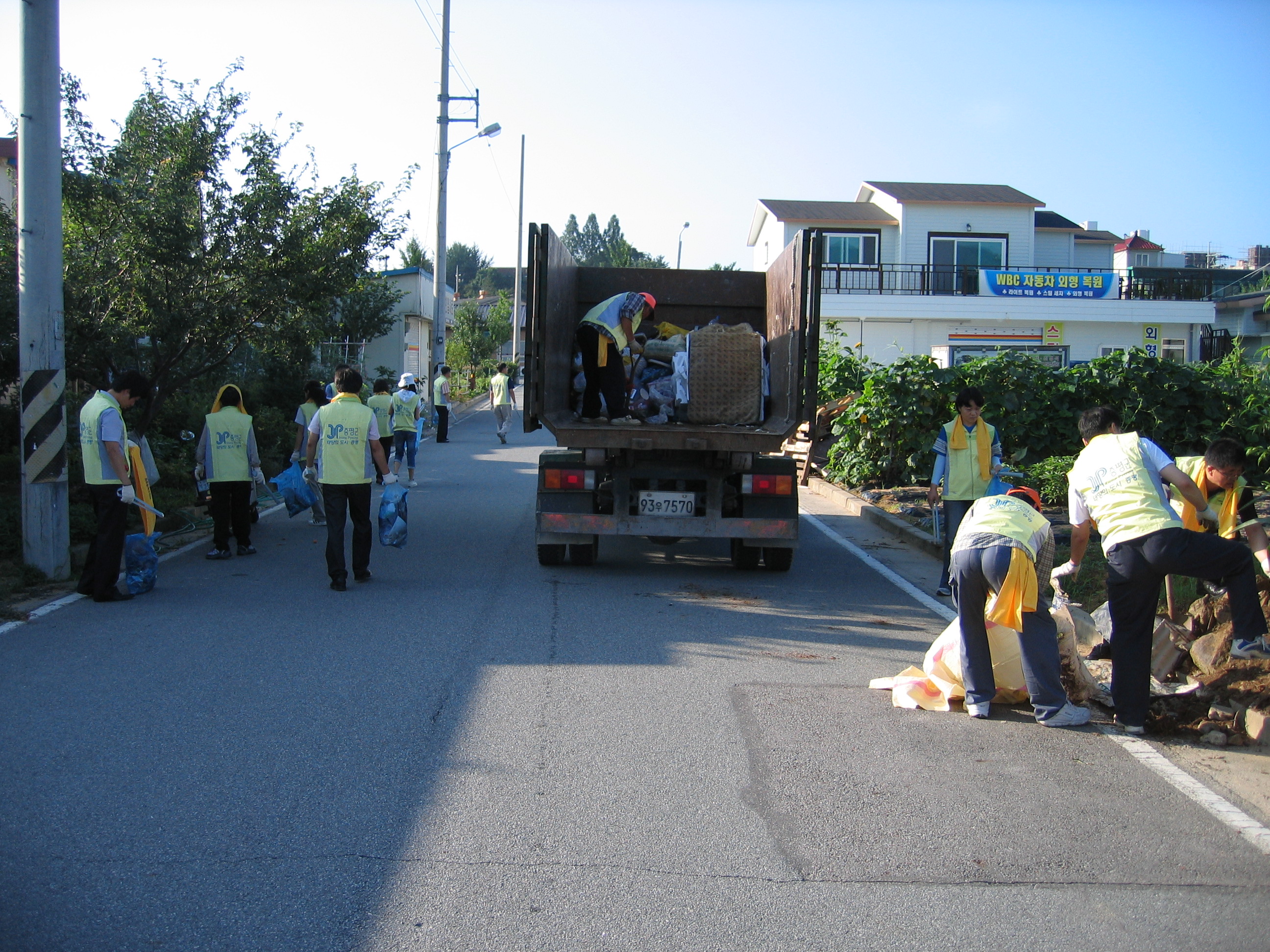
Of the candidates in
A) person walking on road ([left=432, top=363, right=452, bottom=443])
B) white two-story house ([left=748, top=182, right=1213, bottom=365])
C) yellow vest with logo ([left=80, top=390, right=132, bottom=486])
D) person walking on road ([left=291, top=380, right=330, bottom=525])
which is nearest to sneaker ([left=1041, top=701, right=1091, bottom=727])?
yellow vest with logo ([left=80, top=390, right=132, bottom=486])

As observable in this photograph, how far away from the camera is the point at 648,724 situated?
5457 millimetres

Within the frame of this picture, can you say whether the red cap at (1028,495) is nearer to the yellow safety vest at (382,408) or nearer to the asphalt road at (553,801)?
the asphalt road at (553,801)

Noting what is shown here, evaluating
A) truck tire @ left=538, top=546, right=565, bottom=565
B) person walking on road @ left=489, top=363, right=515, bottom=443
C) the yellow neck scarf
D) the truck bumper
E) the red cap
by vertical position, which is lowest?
truck tire @ left=538, top=546, right=565, bottom=565

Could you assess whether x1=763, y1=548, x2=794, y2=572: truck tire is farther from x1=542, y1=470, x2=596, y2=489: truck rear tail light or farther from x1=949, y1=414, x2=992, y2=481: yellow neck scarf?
x1=949, y1=414, x2=992, y2=481: yellow neck scarf

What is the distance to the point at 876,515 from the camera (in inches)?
521

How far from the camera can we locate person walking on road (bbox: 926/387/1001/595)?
334 inches

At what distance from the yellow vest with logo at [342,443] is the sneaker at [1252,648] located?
6.22m

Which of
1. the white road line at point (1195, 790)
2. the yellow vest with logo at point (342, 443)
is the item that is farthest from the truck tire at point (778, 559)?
the white road line at point (1195, 790)

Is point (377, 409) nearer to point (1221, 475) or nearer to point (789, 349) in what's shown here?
point (789, 349)

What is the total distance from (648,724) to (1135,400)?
1170 centimetres

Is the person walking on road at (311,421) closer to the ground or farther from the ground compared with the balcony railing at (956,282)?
closer to the ground

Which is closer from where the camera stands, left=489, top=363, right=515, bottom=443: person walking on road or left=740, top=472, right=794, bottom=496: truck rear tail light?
left=740, top=472, right=794, bottom=496: truck rear tail light

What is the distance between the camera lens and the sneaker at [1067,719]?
18.2 feet

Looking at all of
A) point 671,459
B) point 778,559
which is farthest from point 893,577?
point 671,459
